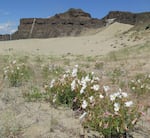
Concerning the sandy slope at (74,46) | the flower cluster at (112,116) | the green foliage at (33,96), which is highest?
the sandy slope at (74,46)

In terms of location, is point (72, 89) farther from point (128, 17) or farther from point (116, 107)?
point (128, 17)

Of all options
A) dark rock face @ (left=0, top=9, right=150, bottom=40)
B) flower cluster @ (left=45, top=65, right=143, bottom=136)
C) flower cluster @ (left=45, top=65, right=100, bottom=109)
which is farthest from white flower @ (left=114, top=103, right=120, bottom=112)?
dark rock face @ (left=0, top=9, right=150, bottom=40)

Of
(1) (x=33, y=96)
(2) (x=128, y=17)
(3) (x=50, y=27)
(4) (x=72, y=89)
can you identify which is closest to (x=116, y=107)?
(4) (x=72, y=89)

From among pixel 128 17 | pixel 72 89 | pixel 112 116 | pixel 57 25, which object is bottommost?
pixel 112 116

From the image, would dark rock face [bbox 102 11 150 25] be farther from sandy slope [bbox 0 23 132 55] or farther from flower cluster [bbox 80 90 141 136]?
flower cluster [bbox 80 90 141 136]

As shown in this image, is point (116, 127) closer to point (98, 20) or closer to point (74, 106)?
point (74, 106)

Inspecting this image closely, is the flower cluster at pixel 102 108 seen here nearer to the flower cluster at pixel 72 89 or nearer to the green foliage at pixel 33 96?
the flower cluster at pixel 72 89

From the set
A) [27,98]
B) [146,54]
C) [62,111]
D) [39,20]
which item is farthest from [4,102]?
[39,20]

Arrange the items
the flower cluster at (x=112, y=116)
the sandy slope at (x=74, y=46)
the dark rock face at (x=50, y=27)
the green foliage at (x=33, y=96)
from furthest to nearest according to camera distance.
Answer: the dark rock face at (x=50, y=27) < the sandy slope at (x=74, y=46) < the green foliage at (x=33, y=96) < the flower cluster at (x=112, y=116)

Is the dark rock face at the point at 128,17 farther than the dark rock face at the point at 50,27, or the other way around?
the dark rock face at the point at 50,27

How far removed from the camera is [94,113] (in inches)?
174

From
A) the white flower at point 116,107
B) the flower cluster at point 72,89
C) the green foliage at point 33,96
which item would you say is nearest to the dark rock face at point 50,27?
the green foliage at point 33,96

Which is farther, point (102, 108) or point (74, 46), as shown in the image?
point (74, 46)

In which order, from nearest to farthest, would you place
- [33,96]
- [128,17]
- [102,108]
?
[102,108], [33,96], [128,17]
